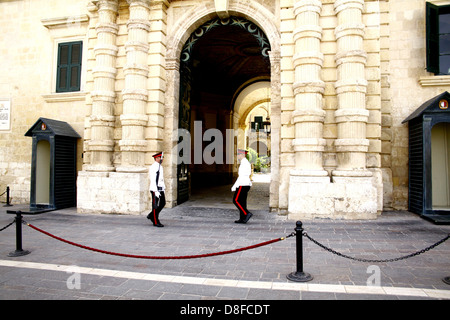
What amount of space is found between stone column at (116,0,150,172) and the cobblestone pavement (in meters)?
2.30

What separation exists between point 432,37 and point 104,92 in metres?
10.3

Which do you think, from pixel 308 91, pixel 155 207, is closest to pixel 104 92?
pixel 155 207

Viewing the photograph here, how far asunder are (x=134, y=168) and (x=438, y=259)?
7.48 m

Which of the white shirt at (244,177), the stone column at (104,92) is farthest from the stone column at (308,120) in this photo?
the stone column at (104,92)

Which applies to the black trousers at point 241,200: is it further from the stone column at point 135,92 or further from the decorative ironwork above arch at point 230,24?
the decorative ironwork above arch at point 230,24

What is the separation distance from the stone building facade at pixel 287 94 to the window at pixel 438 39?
0.78 ft

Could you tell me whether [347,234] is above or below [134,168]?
below

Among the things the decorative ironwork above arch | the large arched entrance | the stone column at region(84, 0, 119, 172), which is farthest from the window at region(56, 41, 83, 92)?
the large arched entrance

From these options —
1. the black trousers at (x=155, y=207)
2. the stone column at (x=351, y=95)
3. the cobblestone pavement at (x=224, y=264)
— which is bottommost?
the cobblestone pavement at (x=224, y=264)

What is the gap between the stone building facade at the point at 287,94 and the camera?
7234mm

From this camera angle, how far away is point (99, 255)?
4.83 metres

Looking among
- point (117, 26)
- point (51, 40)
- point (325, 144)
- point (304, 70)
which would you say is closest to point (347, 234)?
point (325, 144)

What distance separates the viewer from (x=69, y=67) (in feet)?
35.2

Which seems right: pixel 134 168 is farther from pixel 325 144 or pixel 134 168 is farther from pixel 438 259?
pixel 438 259
